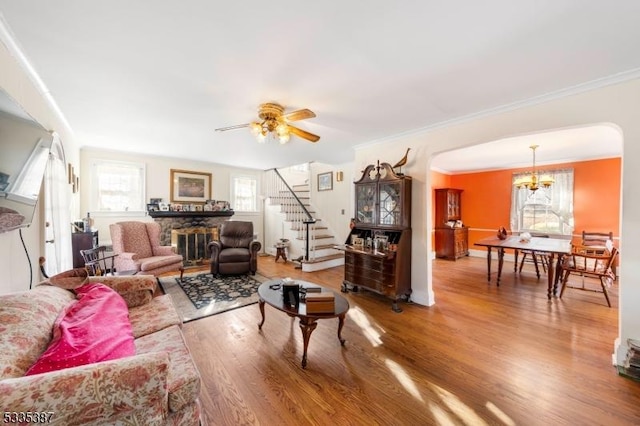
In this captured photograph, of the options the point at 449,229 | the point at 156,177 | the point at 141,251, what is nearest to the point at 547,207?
the point at 449,229

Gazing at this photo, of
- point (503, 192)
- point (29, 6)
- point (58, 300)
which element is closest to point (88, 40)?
point (29, 6)

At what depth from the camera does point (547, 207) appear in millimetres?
5473

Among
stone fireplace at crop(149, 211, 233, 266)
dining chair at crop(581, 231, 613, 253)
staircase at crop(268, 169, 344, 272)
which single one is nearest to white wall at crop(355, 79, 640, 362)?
dining chair at crop(581, 231, 613, 253)

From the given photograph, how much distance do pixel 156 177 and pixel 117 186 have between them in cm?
70

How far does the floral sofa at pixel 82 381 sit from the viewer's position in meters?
0.85

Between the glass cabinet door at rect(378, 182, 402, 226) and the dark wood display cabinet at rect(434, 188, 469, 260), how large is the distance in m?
3.58

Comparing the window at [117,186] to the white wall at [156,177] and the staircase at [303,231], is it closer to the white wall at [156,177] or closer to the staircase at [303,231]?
the white wall at [156,177]

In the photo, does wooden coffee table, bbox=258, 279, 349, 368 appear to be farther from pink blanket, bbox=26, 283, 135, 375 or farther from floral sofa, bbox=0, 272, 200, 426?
pink blanket, bbox=26, 283, 135, 375

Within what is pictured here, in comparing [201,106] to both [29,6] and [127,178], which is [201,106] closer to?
[29,6]

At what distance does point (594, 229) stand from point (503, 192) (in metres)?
1.75

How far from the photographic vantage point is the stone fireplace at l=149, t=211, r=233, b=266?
525 cm

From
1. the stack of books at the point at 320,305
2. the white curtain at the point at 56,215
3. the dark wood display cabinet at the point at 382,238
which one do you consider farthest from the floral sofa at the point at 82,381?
the dark wood display cabinet at the point at 382,238

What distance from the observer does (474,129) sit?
2.87m

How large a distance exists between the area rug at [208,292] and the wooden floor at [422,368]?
0.24 m
